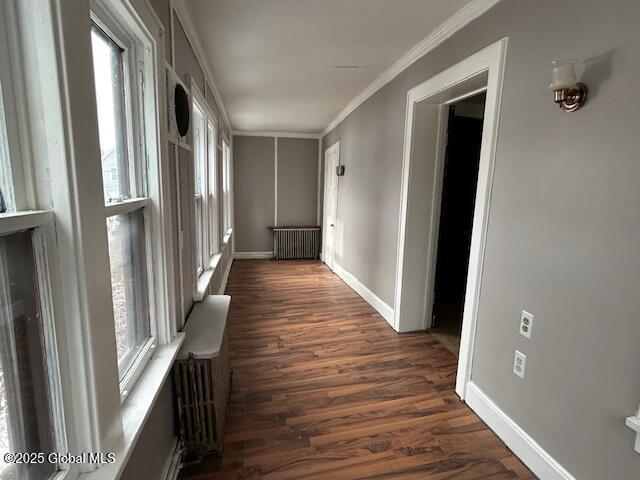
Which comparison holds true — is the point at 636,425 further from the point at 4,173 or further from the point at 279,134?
the point at 279,134

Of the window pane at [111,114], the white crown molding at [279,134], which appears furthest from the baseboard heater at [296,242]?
the window pane at [111,114]

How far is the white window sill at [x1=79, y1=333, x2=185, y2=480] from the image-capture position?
85 cm

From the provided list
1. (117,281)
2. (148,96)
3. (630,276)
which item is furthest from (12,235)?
(630,276)

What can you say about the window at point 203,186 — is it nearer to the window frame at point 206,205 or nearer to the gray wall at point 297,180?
the window frame at point 206,205

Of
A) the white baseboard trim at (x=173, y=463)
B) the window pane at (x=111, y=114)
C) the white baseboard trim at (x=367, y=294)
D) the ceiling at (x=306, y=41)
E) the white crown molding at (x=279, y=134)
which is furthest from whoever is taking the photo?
the white crown molding at (x=279, y=134)

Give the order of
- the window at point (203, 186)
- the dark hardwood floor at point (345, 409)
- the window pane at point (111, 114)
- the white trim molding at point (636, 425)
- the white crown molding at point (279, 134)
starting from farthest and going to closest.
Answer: the white crown molding at point (279, 134) < the window at point (203, 186) < the dark hardwood floor at point (345, 409) < the white trim molding at point (636, 425) < the window pane at point (111, 114)

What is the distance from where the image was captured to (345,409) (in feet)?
6.48

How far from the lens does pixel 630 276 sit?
1168 mm

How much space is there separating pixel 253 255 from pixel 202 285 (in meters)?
3.94

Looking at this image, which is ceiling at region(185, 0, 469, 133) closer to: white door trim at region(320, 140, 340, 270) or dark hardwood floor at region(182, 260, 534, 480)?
white door trim at region(320, 140, 340, 270)

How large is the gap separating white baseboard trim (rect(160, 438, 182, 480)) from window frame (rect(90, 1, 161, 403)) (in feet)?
1.72

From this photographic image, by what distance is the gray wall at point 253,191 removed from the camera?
6164 mm

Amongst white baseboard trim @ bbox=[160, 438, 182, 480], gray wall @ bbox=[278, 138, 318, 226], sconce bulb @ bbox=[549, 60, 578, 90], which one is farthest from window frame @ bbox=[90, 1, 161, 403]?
gray wall @ bbox=[278, 138, 318, 226]

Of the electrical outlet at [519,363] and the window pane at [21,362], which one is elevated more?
the window pane at [21,362]
